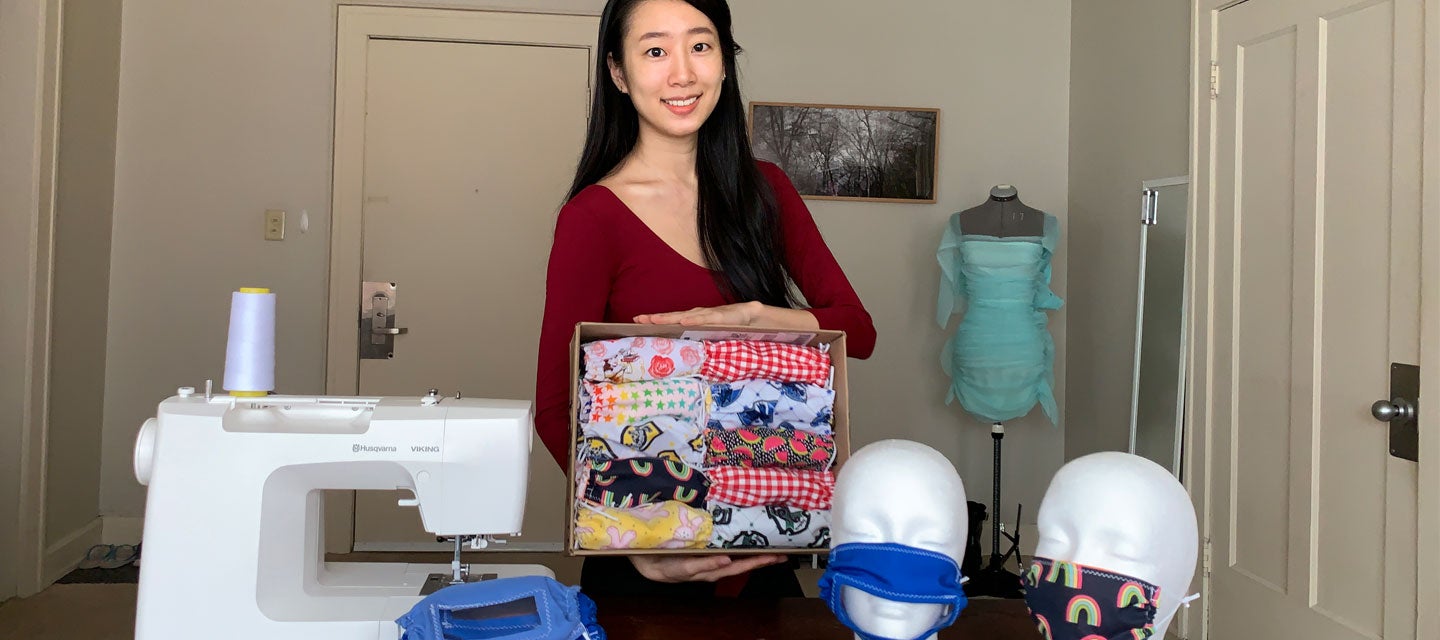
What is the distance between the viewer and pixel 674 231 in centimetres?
145

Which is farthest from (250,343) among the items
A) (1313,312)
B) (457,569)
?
(1313,312)

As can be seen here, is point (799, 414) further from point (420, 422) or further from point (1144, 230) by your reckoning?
point (1144, 230)

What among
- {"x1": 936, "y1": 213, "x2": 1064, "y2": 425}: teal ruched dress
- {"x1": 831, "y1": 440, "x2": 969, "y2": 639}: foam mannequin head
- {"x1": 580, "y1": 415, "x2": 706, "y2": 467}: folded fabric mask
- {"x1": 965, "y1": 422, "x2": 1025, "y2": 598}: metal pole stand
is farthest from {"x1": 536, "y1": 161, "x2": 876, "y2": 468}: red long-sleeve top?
{"x1": 965, "y1": 422, "x2": 1025, "y2": 598}: metal pole stand

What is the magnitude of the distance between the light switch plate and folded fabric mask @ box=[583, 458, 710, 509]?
125 inches

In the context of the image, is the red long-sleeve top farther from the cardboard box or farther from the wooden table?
the wooden table

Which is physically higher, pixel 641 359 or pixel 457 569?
pixel 641 359

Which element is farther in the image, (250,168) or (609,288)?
(250,168)

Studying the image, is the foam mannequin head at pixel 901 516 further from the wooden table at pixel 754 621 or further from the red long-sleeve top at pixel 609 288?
the red long-sleeve top at pixel 609 288

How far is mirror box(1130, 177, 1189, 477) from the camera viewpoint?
3223 millimetres

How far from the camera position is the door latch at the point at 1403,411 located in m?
2.10

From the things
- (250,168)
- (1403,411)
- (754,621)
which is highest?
(250,168)

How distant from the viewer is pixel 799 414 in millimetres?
1274

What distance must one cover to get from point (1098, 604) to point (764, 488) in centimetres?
44

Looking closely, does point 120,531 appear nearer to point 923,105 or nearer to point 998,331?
point 998,331
